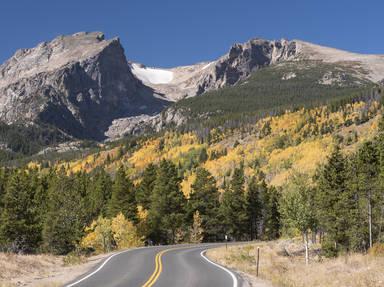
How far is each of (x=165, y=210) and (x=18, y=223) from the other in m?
Result: 21.4

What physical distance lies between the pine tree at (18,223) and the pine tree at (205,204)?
82.1 feet

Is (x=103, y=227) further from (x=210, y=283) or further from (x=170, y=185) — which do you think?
(x=210, y=283)

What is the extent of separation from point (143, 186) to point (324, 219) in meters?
34.0

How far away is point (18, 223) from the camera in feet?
173

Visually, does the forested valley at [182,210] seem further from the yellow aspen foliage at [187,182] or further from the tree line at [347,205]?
the yellow aspen foliage at [187,182]

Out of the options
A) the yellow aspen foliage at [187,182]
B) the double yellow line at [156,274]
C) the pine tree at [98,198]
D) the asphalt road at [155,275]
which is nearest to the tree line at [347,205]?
the double yellow line at [156,274]

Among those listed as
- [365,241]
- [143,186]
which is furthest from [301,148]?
[365,241]

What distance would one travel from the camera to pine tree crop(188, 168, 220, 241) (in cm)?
7331

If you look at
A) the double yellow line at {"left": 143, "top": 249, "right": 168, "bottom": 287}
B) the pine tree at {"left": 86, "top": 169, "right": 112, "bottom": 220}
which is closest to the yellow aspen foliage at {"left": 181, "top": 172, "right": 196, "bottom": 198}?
the pine tree at {"left": 86, "top": 169, "right": 112, "bottom": 220}

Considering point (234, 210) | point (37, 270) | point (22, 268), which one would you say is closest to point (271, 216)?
point (234, 210)

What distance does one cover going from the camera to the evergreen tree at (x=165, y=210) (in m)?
67.1

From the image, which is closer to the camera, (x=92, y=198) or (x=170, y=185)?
(x=170, y=185)

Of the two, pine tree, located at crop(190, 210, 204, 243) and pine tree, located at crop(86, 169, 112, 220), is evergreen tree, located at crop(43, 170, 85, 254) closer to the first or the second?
pine tree, located at crop(86, 169, 112, 220)

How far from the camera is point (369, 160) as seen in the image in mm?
47781
